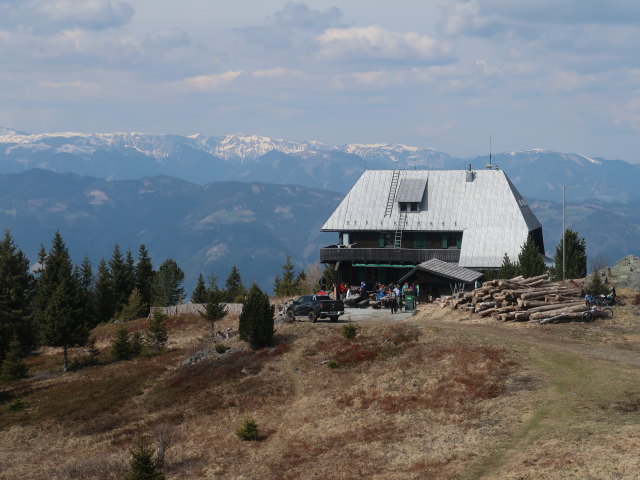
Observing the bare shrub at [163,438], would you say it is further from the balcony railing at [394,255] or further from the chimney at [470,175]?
the chimney at [470,175]

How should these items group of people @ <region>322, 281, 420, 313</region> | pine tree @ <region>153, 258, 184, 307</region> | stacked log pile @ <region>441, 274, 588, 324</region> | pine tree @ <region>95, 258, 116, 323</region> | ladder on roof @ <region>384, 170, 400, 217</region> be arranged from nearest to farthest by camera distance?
stacked log pile @ <region>441, 274, 588, 324</region>, group of people @ <region>322, 281, 420, 313</region>, ladder on roof @ <region>384, 170, 400, 217</region>, pine tree @ <region>153, 258, 184, 307</region>, pine tree @ <region>95, 258, 116, 323</region>

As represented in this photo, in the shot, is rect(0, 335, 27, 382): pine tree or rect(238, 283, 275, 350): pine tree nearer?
rect(238, 283, 275, 350): pine tree

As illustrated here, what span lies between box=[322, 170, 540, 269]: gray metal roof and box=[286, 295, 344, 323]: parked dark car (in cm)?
2185

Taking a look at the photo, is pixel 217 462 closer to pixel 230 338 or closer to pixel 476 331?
pixel 476 331

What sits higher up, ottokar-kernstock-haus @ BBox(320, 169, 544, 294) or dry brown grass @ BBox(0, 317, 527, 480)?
ottokar-kernstock-haus @ BBox(320, 169, 544, 294)

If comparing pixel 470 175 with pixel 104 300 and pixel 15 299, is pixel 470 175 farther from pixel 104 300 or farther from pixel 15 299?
pixel 104 300

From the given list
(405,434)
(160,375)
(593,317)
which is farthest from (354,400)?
(593,317)

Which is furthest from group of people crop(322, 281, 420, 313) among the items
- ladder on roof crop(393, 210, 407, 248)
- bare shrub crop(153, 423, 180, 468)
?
bare shrub crop(153, 423, 180, 468)

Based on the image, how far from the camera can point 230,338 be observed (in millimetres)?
52188

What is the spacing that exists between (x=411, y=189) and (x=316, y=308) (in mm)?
30009

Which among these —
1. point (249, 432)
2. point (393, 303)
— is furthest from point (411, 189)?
point (249, 432)

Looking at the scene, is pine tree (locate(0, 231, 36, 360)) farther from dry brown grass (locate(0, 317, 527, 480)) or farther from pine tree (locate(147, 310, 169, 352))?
dry brown grass (locate(0, 317, 527, 480))

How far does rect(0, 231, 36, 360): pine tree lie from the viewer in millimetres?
66188

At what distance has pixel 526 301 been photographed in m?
47.2
